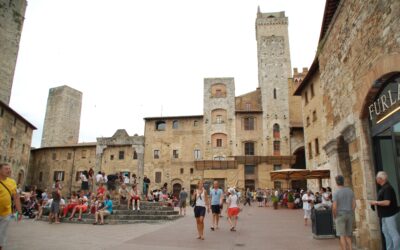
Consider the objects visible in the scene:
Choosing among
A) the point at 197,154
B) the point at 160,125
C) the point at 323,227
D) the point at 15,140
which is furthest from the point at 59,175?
the point at 323,227

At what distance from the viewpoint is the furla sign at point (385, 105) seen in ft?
19.7

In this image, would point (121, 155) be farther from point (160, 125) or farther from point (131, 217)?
point (131, 217)

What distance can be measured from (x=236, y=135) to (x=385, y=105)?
31498 mm

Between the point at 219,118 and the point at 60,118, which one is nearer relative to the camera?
the point at 219,118

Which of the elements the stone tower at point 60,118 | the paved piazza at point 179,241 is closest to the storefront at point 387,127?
the paved piazza at point 179,241

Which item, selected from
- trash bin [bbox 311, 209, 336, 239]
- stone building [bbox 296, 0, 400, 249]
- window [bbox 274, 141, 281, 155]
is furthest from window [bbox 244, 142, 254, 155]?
trash bin [bbox 311, 209, 336, 239]

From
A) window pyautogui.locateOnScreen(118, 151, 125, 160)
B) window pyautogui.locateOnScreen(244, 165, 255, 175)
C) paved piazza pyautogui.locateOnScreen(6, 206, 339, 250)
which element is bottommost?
paved piazza pyautogui.locateOnScreen(6, 206, 339, 250)

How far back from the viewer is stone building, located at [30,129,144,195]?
3972cm

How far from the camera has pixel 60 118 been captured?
53.7 meters

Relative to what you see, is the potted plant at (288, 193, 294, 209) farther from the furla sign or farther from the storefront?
the furla sign

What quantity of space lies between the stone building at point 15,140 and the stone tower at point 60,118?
53.0ft

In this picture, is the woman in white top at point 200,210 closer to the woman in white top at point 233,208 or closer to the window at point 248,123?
the woman in white top at point 233,208

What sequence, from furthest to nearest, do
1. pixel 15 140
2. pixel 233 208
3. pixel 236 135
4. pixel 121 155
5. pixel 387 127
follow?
1. pixel 121 155
2. pixel 236 135
3. pixel 15 140
4. pixel 233 208
5. pixel 387 127

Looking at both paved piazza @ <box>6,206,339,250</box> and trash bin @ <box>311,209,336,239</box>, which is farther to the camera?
trash bin @ <box>311,209,336,239</box>
